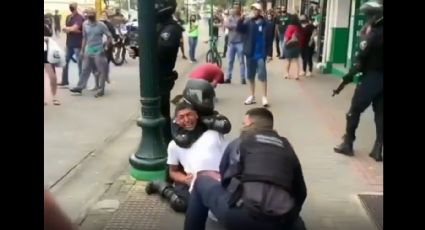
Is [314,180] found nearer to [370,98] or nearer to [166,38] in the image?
[370,98]

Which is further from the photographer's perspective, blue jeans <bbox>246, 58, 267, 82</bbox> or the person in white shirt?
blue jeans <bbox>246, 58, 267, 82</bbox>

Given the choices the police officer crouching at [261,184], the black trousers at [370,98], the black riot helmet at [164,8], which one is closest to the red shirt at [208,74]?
the black riot helmet at [164,8]

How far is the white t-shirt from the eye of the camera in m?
4.25

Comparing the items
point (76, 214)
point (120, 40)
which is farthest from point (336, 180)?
point (120, 40)

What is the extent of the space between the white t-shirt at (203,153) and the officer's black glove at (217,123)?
36 mm

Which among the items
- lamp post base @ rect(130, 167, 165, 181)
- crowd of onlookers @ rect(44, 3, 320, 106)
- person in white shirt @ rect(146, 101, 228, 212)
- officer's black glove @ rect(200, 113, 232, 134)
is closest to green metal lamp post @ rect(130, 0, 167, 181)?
lamp post base @ rect(130, 167, 165, 181)

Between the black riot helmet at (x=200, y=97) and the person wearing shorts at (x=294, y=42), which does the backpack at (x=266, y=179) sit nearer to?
the black riot helmet at (x=200, y=97)

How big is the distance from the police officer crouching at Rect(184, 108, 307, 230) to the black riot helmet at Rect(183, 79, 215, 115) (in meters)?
0.98

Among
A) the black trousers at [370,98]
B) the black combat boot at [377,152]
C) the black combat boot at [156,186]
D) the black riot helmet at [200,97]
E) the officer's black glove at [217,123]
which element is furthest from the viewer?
the black combat boot at [377,152]

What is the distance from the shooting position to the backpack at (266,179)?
3.25 meters

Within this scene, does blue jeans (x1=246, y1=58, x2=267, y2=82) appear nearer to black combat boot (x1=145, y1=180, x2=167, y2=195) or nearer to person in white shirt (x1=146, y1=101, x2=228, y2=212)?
black combat boot (x1=145, y1=180, x2=167, y2=195)

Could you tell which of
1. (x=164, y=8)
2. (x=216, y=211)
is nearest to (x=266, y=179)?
(x=216, y=211)

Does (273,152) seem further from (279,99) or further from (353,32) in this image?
(353,32)
